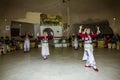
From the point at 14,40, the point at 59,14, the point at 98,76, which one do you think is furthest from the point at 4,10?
the point at 98,76

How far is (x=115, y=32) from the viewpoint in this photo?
14.7 metres

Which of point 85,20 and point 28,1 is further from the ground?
point 28,1

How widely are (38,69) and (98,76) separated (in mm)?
2400

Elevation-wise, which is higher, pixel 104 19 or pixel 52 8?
pixel 52 8

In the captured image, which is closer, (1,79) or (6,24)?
(1,79)

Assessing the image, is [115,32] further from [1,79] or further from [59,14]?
[1,79]

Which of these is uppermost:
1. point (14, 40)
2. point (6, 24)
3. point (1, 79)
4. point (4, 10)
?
point (4, 10)

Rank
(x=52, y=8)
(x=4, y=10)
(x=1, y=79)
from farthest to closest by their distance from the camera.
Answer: (x=52, y=8) → (x=4, y=10) → (x=1, y=79)

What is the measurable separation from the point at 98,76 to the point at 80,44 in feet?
31.8

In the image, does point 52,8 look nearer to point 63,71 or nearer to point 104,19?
point 104,19

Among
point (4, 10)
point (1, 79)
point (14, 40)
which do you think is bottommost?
point (1, 79)

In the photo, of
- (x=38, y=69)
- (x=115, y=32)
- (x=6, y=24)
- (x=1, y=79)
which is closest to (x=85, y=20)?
(x=115, y=32)

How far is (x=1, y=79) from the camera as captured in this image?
19.6 feet

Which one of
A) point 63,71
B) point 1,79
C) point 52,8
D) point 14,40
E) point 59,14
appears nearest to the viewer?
point 1,79
